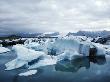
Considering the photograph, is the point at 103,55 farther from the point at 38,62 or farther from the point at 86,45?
the point at 38,62

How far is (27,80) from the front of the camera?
341 inches

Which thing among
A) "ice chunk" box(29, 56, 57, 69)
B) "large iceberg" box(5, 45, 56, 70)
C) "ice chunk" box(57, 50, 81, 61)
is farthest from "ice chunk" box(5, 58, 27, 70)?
"ice chunk" box(57, 50, 81, 61)

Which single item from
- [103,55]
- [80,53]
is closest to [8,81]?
[80,53]

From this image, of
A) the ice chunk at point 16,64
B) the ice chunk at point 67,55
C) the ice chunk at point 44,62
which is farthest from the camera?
the ice chunk at point 67,55

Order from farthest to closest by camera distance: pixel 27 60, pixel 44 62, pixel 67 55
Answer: pixel 67 55, pixel 44 62, pixel 27 60

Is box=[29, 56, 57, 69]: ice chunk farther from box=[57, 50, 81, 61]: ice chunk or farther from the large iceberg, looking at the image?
box=[57, 50, 81, 61]: ice chunk

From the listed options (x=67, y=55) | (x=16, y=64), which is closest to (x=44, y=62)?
(x=16, y=64)

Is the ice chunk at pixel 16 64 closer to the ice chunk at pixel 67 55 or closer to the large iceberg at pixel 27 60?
Result: the large iceberg at pixel 27 60

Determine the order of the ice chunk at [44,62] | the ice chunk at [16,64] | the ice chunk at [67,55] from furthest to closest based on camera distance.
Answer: the ice chunk at [67,55], the ice chunk at [44,62], the ice chunk at [16,64]

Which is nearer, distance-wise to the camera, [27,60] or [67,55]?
[27,60]

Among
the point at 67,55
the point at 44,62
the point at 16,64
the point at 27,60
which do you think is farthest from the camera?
the point at 67,55

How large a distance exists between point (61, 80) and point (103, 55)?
8.18 metres

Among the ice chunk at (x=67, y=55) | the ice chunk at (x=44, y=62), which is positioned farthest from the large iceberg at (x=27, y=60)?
the ice chunk at (x=67, y=55)

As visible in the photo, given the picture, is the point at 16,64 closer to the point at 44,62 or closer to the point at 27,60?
the point at 27,60
